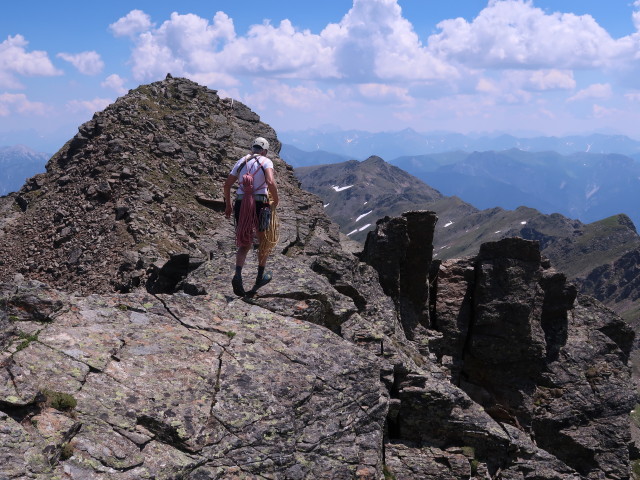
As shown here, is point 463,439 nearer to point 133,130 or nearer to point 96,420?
point 96,420

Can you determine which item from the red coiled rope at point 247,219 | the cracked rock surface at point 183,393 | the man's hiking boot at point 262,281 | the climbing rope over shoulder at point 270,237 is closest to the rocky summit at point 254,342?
the cracked rock surface at point 183,393

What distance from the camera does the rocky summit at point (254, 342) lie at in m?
12.5

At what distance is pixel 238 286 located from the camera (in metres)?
19.1

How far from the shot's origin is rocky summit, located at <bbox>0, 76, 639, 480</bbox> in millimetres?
12508

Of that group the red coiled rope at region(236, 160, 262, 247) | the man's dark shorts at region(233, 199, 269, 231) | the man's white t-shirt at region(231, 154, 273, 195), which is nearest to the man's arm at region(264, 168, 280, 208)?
the man's white t-shirt at region(231, 154, 273, 195)

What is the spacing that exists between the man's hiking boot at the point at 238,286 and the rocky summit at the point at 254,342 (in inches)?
16.1

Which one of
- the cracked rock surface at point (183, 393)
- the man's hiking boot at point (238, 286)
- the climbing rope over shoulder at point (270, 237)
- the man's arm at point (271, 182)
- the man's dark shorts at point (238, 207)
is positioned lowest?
the cracked rock surface at point (183, 393)

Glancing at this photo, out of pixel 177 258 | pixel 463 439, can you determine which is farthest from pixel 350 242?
pixel 463 439

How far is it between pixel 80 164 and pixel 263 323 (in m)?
34.5

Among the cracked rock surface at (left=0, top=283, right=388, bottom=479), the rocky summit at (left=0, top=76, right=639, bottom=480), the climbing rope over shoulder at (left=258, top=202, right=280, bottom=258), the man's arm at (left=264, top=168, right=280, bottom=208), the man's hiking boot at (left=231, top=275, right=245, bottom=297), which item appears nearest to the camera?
the cracked rock surface at (left=0, top=283, right=388, bottom=479)

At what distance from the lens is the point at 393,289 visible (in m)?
34.5

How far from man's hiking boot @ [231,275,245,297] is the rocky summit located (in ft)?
1.34

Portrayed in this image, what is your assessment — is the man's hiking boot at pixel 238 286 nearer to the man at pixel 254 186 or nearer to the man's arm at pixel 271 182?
the man at pixel 254 186

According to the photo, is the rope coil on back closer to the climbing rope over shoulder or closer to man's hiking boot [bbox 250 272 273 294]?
the climbing rope over shoulder
